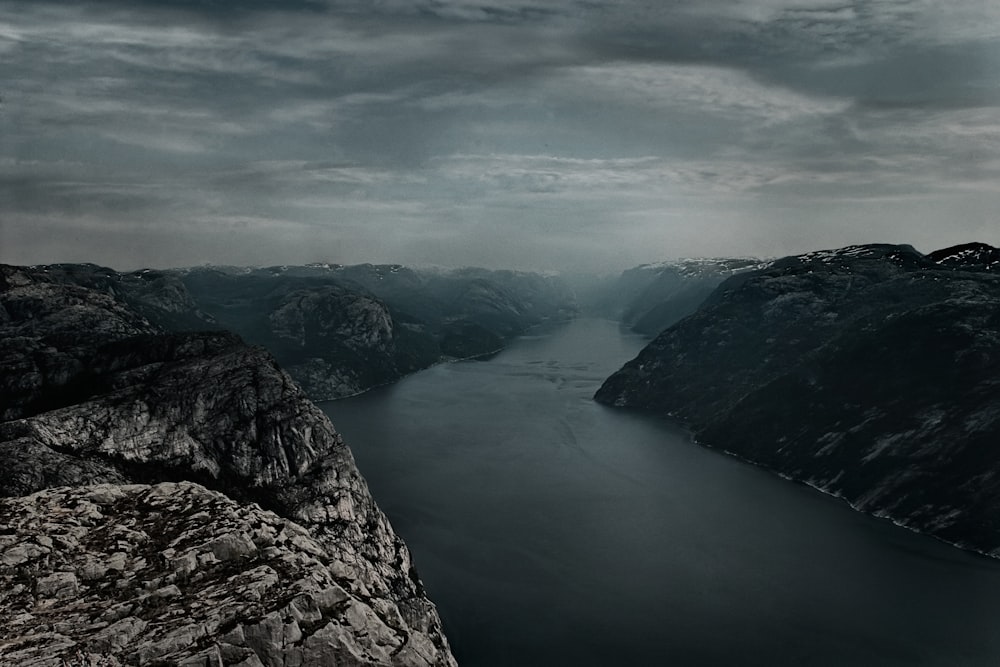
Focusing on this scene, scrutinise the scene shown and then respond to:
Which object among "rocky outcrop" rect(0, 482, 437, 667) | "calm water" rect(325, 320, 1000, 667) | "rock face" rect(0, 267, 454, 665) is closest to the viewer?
"rocky outcrop" rect(0, 482, 437, 667)

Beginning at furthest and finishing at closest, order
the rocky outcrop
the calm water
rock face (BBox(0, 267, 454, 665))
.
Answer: rock face (BBox(0, 267, 454, 665))
the calm water
the rocky outcrop

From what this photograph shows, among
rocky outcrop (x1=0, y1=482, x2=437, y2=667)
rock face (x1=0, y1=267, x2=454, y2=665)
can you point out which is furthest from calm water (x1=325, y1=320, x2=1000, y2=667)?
rocky outcrop (x1=0, y1=482, x2=437, y2=667)

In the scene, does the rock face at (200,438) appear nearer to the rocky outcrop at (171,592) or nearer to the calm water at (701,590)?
the calm water at (701,590)

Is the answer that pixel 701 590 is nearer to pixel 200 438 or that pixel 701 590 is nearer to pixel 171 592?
pixel 171 592

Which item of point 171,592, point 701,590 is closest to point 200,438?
point 171,592

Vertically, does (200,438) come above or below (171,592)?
below

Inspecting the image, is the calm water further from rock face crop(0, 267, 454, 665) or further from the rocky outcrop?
the rocky outcrop

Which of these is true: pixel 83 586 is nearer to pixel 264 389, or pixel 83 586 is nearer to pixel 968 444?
pixel 264 389

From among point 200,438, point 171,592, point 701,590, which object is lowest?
point 701,590
